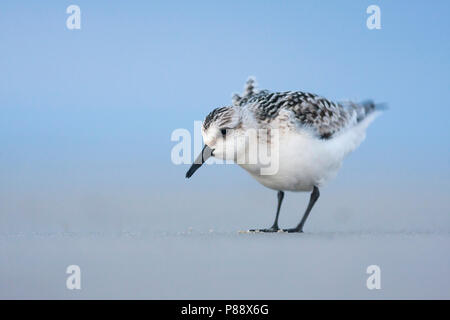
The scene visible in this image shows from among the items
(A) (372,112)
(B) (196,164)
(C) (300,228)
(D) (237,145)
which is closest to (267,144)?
(D) (237,145)

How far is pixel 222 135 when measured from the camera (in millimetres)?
7195

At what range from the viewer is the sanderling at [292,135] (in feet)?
23.7

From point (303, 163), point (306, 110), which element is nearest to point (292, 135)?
point (303, 163)

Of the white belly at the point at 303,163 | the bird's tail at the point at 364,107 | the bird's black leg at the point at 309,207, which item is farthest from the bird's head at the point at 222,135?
the bird's tail at the point at 364,107

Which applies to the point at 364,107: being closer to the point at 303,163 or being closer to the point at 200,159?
the point at 303,163

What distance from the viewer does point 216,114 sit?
23.7 ft

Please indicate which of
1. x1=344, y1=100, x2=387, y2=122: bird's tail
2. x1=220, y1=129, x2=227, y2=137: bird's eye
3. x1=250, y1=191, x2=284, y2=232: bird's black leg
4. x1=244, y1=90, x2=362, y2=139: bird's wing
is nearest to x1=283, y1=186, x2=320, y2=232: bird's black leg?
x1=250, y1=191, x2=284, y2=232: bird's black leg

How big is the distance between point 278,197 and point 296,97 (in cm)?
127

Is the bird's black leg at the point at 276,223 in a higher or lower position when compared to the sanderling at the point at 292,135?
lower

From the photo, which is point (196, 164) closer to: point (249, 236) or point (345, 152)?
point (249, 236)

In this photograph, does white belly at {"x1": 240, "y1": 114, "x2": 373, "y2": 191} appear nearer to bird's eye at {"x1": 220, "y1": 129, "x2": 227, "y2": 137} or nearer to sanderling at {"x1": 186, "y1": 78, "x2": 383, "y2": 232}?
sanderling at {"x1": 186, "y1": 78, "x2": 383, "y2": 232}

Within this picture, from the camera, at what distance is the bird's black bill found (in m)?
7.24

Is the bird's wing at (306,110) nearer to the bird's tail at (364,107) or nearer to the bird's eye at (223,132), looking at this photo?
the bird's tail at (364,107)

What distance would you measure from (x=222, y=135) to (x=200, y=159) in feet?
1.14
